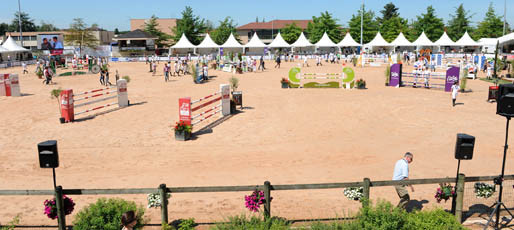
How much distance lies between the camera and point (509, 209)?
794 centimetres

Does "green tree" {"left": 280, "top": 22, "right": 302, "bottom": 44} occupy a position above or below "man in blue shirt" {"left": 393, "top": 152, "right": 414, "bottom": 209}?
above

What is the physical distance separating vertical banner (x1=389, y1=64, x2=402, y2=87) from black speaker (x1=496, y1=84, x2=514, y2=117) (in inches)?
801

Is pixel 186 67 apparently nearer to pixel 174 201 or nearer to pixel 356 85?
pixel 356 85

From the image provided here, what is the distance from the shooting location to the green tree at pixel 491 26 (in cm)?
7444

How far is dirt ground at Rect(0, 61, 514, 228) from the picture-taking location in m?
8.91

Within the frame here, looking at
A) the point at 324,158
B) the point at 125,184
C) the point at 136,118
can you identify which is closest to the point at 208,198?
the point at 125,184

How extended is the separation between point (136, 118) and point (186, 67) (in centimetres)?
1994

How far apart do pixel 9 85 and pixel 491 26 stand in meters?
77.3

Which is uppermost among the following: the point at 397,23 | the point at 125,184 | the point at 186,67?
the point at 397,23

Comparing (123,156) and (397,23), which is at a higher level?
(397,23)

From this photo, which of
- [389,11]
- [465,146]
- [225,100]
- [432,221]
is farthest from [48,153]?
[389,11]

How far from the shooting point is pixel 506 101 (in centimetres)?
730

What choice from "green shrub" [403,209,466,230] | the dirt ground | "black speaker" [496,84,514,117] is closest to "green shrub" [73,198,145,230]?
the dirt ground

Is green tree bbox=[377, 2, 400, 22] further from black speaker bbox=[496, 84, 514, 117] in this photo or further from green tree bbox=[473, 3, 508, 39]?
black speaker bbox=[496, 84, 514, 117]
